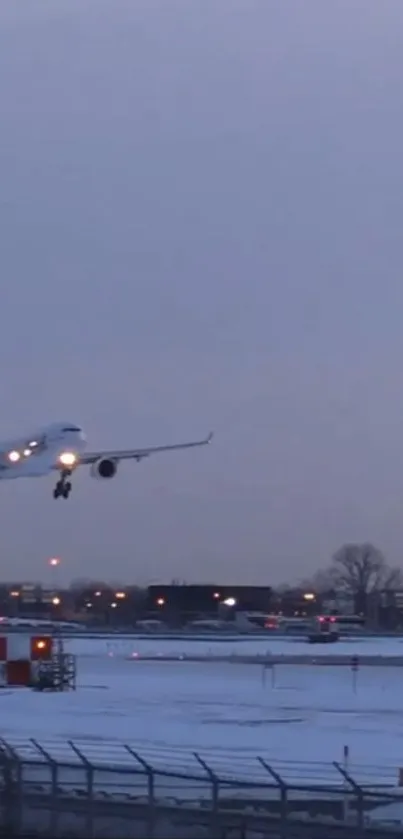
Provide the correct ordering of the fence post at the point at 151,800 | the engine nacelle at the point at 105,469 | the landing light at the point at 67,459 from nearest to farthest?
the fence post at the point at 151,800 < the landing light at the point at 67,459 < the engine nacelle at the point at 105,469

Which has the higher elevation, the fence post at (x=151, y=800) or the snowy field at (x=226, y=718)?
the snowy field at (x=226, y=718)

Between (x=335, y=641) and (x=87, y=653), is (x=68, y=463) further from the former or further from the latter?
(x=335, y=641)

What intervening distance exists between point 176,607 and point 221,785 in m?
171

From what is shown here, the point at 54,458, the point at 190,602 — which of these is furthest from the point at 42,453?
the point at 190,602

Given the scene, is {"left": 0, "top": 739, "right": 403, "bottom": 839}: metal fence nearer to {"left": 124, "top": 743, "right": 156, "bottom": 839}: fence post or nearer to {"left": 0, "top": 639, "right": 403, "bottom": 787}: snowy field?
{"left": 124, "top": 743, "right": 156, "bottom": 839}: fence post

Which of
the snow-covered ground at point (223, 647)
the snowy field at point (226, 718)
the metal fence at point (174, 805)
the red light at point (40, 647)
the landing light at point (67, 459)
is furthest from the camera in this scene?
the snow-covered ground at point (223, 647)

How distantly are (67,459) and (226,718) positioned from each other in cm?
1928

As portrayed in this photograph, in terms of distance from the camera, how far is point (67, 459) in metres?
64.4

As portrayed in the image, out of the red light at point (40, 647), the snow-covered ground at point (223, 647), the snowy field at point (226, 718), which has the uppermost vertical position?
the snow-covered ground at point (223, 647)

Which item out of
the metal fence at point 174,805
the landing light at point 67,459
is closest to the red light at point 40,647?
the landing light at point 67,459

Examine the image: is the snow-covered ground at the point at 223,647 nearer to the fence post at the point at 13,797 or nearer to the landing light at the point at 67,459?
the landing light at the point at 67,459

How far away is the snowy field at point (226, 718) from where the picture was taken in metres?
34.1

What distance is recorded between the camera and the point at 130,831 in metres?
22.2

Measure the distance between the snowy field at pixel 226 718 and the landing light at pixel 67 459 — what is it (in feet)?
29.9
